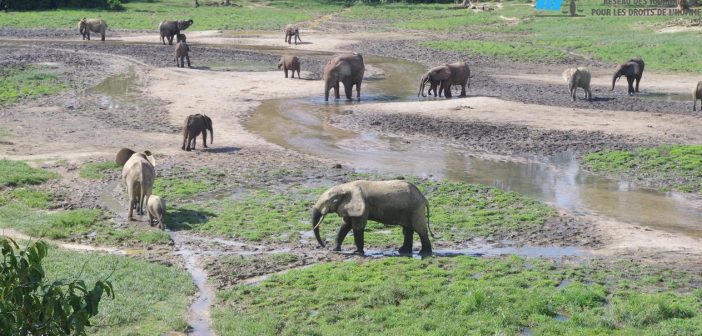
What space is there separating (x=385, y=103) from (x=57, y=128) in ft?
39.6

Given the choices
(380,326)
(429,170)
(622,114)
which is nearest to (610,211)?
(429,170)

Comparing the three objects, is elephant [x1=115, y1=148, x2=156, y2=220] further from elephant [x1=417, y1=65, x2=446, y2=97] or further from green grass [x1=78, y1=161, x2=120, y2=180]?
elephant [x1=417, y1=65, x2=446, y2=97]

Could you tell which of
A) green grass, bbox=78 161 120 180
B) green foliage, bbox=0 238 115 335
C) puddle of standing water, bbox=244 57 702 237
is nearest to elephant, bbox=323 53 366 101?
puddle of standing water, bbox=244 57 702 237

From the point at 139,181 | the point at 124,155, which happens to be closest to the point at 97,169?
the point at 124,155

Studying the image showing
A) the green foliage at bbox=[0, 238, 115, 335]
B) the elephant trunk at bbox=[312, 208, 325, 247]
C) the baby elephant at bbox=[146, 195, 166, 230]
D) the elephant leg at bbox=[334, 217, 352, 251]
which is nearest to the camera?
the green foliage at bbox=[0, 238, 115, 335]

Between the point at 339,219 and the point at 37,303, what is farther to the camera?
the point at 339,219

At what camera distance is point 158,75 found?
4294 cm

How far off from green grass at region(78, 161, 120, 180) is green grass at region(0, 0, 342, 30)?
→ 38059 millimetres

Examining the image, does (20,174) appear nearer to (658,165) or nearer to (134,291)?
(134,291)

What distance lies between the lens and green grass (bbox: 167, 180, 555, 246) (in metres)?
18.5

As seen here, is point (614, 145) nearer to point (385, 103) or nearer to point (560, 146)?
point (560, 146)

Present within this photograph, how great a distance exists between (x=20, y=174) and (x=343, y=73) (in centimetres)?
1586

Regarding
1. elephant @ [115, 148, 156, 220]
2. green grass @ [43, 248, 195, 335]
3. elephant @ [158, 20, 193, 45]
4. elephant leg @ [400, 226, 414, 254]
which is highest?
elephant @ [158, 20, 193, 45]

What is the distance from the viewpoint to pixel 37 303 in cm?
641
